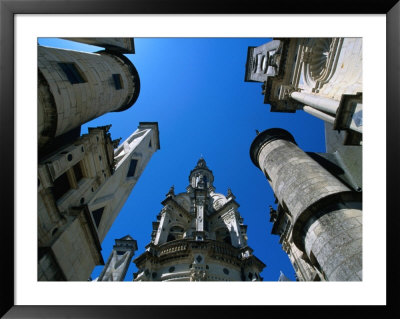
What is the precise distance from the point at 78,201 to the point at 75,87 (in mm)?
5007

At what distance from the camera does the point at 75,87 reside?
9211 mm

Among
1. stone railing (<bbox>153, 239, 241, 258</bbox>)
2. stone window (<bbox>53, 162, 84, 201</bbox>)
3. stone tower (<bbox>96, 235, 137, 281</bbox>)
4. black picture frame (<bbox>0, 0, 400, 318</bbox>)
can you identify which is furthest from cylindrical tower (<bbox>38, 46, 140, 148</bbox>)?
stone railing (<bbox>153, 239, 241, 258</bbox>)

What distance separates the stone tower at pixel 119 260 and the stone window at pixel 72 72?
1167 cm

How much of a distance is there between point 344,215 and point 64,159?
32.0 ft

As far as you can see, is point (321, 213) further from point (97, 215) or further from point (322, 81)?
point (97, 215)

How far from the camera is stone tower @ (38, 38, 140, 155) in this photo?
287 inches

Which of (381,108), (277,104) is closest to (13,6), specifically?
(381,108)

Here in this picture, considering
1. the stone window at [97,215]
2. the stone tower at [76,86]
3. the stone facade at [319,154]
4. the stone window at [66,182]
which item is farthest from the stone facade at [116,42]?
the stone window at [97,215]

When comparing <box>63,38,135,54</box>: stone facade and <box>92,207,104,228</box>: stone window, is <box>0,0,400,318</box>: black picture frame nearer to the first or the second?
<box>63,38,135,54</box>: stone facade

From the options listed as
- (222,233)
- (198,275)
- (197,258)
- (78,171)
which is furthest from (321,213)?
(222,233)

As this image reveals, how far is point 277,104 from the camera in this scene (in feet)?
48.1

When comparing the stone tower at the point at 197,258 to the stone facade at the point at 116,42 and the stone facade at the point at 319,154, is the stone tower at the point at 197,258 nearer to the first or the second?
the stone facade at the point at 319,154

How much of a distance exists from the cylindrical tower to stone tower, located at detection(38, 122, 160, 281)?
3.90ft

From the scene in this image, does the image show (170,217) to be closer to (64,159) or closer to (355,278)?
(64,159)
